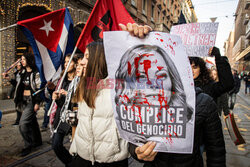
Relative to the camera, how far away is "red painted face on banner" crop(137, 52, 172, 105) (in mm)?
860

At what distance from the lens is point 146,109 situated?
90 cm

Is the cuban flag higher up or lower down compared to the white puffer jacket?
higher up

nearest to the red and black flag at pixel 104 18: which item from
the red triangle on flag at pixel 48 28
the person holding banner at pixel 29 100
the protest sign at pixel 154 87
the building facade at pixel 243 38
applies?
the red triangle on flag at pixel 48 28

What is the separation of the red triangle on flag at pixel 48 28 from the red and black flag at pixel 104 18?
33.6 inches

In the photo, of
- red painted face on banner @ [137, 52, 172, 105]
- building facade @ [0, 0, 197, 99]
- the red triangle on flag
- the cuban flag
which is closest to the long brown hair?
red painted face on banner @ [137, 52, 172, 105]

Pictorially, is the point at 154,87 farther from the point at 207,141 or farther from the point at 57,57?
the point at 57,57

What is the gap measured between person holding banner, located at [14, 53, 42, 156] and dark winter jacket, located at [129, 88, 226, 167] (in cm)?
276

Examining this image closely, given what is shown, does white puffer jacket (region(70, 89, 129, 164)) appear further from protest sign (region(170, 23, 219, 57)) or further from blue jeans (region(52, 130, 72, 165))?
protest sign (region(170, 23, 219, 57))

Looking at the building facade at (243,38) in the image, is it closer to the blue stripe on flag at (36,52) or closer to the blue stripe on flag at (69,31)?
the blue stripe on flag at (69,31)

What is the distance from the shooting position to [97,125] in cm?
150

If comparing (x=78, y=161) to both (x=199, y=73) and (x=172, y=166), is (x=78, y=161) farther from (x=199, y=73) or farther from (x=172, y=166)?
(x=199, y=73)

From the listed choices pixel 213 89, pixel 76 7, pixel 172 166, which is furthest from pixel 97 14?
pixel 76 7

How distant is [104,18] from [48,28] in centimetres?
104

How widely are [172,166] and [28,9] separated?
33.1 feet
